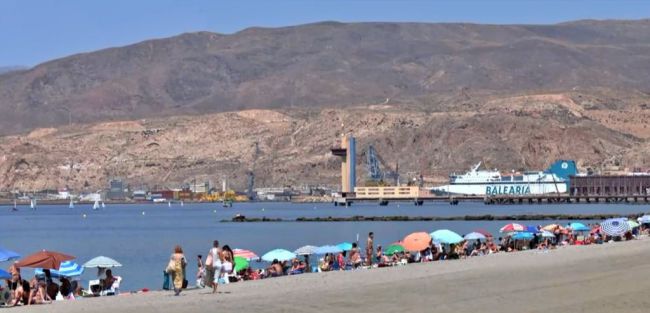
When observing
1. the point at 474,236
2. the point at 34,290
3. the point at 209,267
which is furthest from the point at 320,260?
the point at 34,290

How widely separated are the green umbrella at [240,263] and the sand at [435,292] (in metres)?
2.54

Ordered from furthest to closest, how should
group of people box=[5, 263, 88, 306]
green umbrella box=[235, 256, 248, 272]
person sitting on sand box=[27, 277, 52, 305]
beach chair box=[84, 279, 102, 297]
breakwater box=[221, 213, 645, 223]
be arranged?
breakwater box=[221, 213, 645, 223]
green umbrella box=[235, 256, 248, 272]
beach chair box=[84, 279, 102, 297]
person sitting on sand box=[27, 277, 52, 305]
group of people box=[5, 263, 88, 306]

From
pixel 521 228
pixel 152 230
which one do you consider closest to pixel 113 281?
pixel 521 228

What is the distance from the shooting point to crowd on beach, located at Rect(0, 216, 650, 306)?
109 feet

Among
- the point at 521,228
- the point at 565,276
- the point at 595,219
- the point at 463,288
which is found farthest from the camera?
the point at 595,219

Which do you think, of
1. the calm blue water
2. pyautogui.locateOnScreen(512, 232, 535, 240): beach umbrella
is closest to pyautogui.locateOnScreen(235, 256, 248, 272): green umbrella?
the calm blue water

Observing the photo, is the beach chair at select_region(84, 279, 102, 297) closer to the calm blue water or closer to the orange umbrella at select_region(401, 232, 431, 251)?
the calm blue water

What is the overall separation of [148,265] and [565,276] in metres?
31.0

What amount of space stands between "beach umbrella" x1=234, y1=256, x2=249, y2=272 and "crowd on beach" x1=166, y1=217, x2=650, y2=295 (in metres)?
0.10

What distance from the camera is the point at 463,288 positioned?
116 ft

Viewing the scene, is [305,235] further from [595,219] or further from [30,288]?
[30,288]

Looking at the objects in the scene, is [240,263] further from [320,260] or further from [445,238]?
[445,238]

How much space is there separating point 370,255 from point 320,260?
479 cm

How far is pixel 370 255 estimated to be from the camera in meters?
45.7
